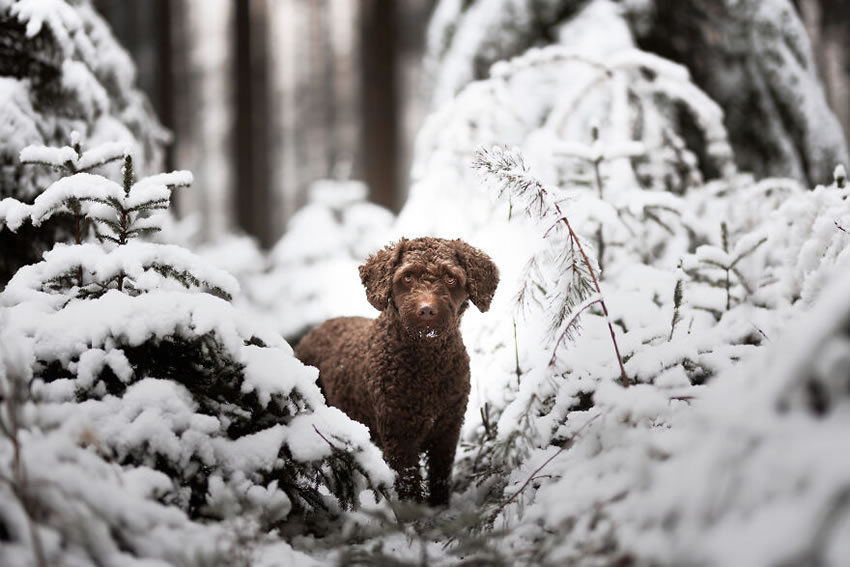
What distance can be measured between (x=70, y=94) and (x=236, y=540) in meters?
2.97

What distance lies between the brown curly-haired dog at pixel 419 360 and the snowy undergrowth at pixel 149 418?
0.53 metres

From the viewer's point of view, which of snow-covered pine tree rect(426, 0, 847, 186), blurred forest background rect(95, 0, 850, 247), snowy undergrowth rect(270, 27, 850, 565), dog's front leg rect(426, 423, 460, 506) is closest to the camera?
snowy undergrowth rect(270, 27, 850, 565)

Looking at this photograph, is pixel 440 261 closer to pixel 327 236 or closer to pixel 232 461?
pixel 232 461

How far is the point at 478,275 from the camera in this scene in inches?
109

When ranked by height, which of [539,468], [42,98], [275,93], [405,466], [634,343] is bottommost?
[539,468]

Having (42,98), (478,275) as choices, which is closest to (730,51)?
(478,275)

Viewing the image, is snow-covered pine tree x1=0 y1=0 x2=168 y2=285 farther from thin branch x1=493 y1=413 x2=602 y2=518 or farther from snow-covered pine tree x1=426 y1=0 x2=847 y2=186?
snow-covered pine tree x1=426 y1=0 x2=847 y2=186

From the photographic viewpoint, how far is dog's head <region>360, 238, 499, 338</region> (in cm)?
253

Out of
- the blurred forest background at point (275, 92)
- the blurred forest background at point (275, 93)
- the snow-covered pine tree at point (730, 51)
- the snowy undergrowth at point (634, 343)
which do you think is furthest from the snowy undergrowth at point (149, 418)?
the blurred forest background at point (275, 92)

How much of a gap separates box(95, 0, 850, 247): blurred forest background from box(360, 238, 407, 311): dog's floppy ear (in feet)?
22.2

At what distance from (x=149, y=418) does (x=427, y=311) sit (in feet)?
3.49

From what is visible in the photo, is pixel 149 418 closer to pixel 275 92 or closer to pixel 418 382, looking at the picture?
pixel 418 382

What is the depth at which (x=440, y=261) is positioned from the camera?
2662 millimetres

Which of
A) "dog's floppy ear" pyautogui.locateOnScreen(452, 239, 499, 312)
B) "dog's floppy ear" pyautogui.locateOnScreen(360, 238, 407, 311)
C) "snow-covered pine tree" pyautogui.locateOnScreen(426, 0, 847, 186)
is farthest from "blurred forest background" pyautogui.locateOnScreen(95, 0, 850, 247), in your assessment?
"dog's floppy ear" pyautogui.locateOnScreen(452, 239, 499, 312)
